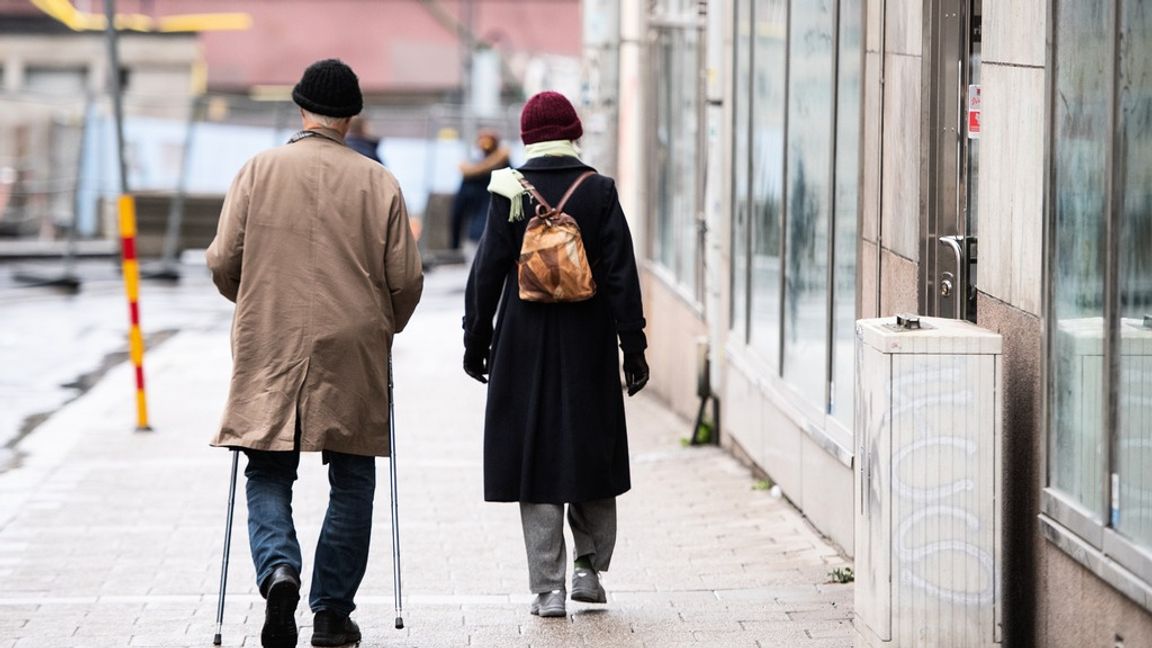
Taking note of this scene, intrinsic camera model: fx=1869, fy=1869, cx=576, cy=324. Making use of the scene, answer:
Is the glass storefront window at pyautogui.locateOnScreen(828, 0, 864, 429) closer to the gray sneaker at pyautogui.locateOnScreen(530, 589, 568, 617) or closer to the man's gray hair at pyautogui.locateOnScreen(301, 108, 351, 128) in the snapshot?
the gray sneaker at pyautogui.locateOnScreen(530, 589, 568, 617)

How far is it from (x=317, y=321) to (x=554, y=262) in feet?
2.68

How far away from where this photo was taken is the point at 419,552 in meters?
7.50

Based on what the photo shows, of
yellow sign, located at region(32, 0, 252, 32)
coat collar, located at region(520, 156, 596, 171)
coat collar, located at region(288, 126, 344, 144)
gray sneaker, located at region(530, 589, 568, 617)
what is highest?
yellow sign, located at region(32, 0, 252, 32)

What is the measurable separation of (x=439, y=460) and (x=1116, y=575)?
234 inches

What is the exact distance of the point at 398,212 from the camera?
5824 mm

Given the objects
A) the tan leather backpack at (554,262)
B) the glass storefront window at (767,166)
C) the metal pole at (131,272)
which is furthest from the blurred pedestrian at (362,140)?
the tan leather backpack at (554,262)

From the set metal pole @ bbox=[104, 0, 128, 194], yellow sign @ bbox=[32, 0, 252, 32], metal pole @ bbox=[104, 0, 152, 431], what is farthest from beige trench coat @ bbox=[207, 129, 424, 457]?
yellow sign @ bbox=[32, 0, 252, 32]

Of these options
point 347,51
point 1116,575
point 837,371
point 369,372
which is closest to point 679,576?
point 837,371

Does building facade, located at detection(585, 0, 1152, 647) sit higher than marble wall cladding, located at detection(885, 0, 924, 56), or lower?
lower

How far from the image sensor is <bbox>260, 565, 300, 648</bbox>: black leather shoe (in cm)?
541

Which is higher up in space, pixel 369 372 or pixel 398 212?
pixel 398 212

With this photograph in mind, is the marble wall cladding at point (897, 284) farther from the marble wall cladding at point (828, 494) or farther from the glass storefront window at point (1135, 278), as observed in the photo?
the glass storefront window at point (1135, 278)

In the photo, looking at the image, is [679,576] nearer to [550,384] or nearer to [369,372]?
[550,384]

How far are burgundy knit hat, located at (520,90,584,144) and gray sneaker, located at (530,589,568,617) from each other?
1.51 metres
